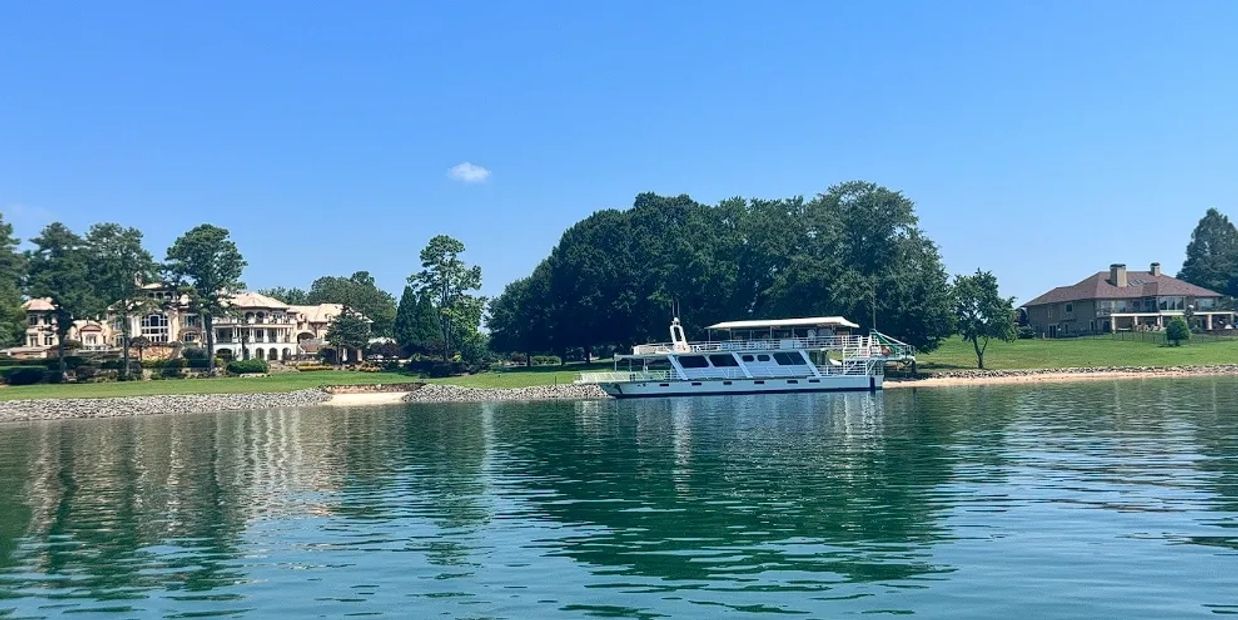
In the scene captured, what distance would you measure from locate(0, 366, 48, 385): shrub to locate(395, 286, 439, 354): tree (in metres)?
34.7

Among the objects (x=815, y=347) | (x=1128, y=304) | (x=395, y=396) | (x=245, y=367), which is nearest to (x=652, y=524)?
(x=815, y=347)

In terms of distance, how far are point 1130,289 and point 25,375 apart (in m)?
122

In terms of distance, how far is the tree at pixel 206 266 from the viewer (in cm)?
10606

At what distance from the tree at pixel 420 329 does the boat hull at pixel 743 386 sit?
37.3 m

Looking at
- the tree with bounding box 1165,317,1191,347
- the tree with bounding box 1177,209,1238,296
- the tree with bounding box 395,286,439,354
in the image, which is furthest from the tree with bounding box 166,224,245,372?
the tree with bounding box 1177,209,1238,296

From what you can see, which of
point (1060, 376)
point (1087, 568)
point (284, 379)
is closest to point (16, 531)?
point (1087, 568)

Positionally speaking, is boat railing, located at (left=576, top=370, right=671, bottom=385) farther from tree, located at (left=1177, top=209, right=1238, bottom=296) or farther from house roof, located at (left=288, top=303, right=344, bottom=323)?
tree, located at (left=1177, top=209, right=1238, bottom=296)

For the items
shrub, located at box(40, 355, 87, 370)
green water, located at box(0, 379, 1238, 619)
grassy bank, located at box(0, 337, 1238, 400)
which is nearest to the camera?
green water, located at box(0, 379, 1238, 619)

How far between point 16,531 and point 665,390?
57376 millimetres

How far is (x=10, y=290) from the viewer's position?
9406 cm

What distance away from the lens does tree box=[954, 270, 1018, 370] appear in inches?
3570

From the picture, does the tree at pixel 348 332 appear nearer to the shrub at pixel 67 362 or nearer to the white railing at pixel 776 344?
the shrub at pixel 67 362

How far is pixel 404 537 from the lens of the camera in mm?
20109

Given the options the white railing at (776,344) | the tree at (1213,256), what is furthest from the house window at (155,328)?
the tree at (1213,256)
